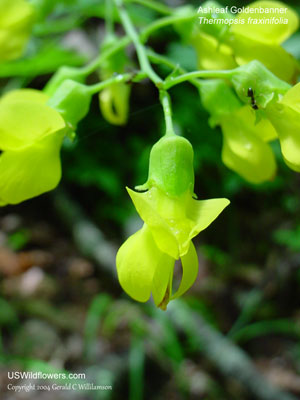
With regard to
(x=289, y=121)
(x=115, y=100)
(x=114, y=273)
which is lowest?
(x=114, y=273)

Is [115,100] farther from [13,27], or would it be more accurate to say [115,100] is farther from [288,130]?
[288,130]

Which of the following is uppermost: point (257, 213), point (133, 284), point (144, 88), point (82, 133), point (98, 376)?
point (133, 284)

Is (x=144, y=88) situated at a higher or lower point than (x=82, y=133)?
lower

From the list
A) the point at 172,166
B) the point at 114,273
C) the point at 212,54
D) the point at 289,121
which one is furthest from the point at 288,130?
the point at 114,273

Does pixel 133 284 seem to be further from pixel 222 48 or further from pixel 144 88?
pixel 144 88

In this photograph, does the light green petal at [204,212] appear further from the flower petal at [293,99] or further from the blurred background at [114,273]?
the blurred background at [114,273]

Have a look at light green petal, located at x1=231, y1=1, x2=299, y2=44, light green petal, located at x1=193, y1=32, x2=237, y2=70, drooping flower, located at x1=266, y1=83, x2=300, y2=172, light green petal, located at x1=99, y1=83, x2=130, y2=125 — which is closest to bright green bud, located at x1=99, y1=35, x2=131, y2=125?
light green petal, located at x1=99, y1=83, x2=130, y2=125

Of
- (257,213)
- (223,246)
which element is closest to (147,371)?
(223,246)
